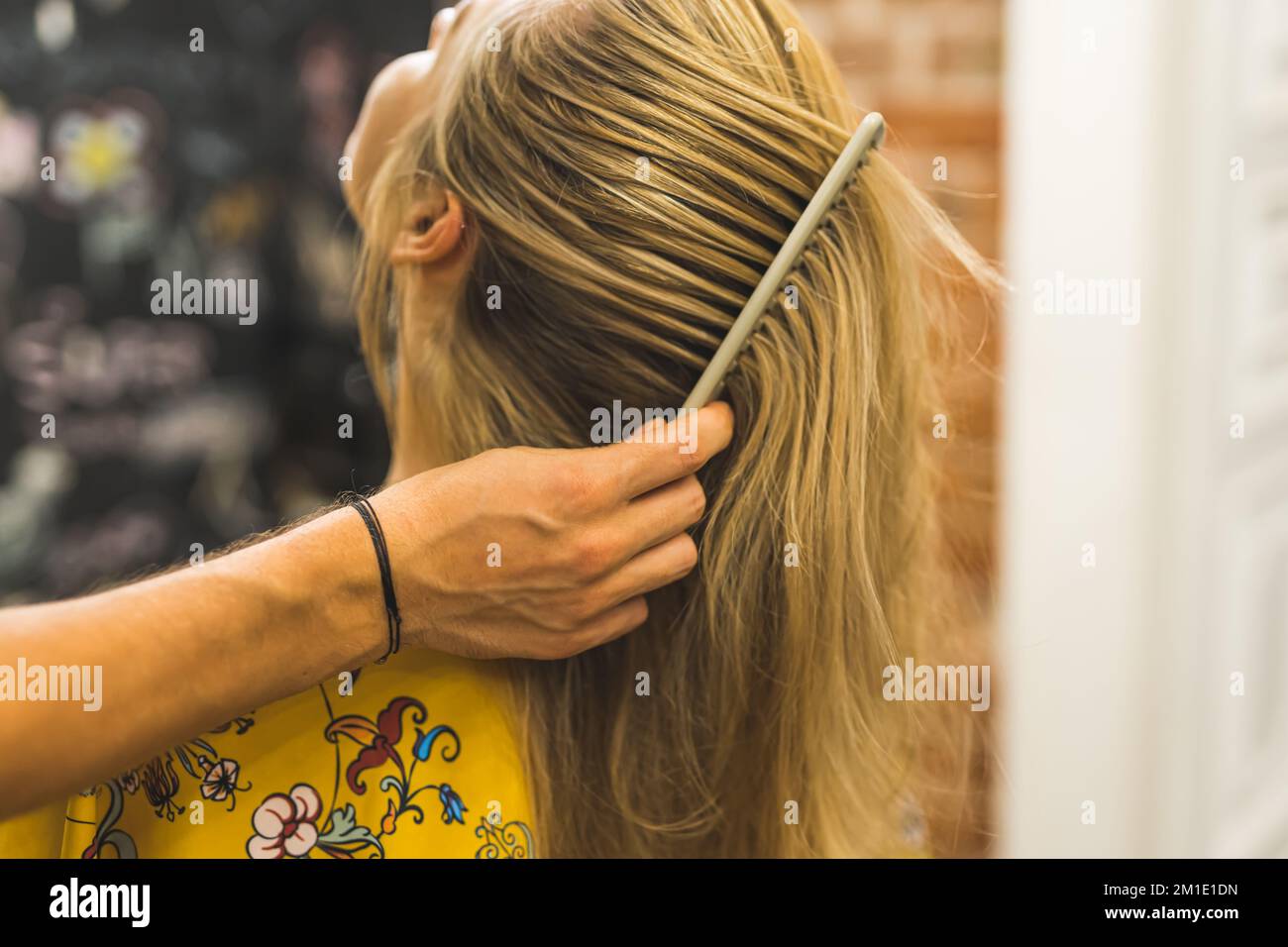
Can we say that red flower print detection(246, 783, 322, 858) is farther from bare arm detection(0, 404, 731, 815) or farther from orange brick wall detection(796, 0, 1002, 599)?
orange brick wall detection(796, 0, 1002, 599)

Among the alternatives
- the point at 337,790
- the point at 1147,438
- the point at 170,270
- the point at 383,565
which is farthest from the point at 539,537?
the point at 1147,438

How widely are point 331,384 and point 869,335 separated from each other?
47 cm

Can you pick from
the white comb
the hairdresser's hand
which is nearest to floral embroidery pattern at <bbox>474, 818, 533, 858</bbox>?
the hairdresser's hand

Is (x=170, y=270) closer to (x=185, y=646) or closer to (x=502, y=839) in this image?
(x=185, y=646)

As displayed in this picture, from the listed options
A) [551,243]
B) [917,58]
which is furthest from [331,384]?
[917,58]

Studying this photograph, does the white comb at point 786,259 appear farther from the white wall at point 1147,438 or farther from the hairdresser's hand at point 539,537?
the white wall at point 1147,438

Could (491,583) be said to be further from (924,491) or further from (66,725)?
(924,491)

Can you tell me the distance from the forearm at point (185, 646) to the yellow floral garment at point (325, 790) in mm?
43

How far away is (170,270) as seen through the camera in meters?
0.77

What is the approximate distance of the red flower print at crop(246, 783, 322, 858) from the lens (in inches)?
21.2

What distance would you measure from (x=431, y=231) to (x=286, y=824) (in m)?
0.36

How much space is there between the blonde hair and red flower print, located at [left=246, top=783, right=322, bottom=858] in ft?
0.43

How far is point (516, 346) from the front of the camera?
22.6 inches

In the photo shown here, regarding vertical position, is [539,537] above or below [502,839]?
above
